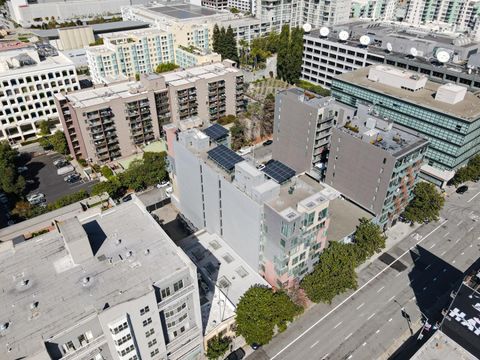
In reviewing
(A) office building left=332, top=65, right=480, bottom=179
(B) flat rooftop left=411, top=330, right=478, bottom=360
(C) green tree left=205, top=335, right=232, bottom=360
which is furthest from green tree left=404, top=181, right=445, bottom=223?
(C) green tree left=205, top=335, right=232, bottom=360

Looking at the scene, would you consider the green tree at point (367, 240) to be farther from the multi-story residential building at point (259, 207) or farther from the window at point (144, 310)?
the window at point (144, 310)

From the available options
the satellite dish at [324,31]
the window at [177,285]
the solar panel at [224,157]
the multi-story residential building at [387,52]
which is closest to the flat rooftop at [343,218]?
the solar panel at [224,157]

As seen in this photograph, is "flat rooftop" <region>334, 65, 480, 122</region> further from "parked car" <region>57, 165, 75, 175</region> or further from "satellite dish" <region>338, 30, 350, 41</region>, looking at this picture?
"parked car" <region>57, 165, 75, 175</region>

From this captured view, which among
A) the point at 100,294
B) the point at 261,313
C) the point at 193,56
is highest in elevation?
the point at 193,56

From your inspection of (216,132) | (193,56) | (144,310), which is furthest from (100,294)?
(193,56)

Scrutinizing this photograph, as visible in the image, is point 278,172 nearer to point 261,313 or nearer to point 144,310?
point 261,313

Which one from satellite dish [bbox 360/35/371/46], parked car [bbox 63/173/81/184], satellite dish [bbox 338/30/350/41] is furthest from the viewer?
satellite dish [bbox 338/30/350/41]
